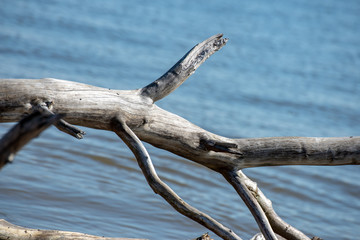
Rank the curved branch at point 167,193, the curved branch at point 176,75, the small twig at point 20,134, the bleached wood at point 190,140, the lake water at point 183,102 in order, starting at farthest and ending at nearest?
the lake water at point 183,102 → the curved branch at point 176,75 → the bleached wood at point 190,140 → the curved branch at point 167,193 → the small twig at point 20,134

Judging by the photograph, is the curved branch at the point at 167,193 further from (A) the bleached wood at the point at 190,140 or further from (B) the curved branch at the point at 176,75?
(B) the curved branch at the point at 176,75

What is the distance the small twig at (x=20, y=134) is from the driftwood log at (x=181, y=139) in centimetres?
116

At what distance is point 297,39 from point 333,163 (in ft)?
46.5

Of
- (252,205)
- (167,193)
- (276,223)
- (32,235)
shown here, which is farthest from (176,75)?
(32,235)

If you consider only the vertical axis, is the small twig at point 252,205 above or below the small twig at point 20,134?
above

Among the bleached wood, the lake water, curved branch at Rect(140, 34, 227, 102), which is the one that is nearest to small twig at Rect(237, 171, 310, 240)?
the bleached wood

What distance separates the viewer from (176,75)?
3137 millimetres

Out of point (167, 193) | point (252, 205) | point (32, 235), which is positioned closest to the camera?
point (167, 193)

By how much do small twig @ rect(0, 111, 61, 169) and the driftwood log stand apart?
45.7 inches

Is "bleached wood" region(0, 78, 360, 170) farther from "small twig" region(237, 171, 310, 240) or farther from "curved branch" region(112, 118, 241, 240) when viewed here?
"small twig" region(237, 171, 310, 240)

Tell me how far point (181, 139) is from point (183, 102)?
587 cm

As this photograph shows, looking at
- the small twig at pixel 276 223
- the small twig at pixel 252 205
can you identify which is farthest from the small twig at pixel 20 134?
the small twig at pixel 276 223

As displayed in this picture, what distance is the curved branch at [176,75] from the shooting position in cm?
310

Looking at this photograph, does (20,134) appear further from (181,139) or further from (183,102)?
(183,102)
